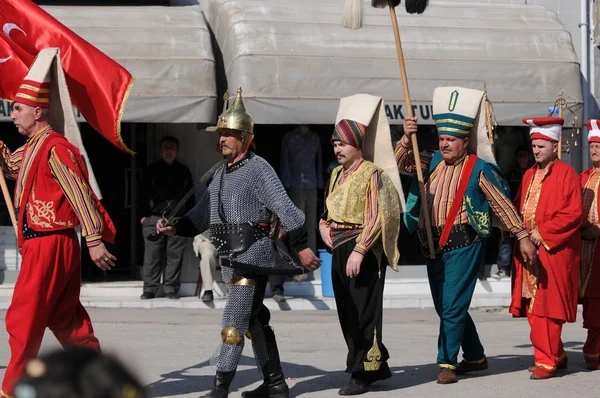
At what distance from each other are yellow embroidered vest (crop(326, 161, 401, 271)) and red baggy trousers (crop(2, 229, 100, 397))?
1751mm

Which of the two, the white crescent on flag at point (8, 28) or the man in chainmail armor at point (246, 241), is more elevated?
the white crescent on flag at point (8, 28)

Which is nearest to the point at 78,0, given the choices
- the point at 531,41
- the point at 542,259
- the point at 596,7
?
the point at 531,41

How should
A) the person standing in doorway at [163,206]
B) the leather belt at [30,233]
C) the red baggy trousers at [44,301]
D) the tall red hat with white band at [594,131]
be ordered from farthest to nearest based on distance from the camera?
the person standing in doorway at [163,206] → the tall red hat with white band at [594,131] → the leather belt at [30,233] → the red baggy trousers at [44,301]

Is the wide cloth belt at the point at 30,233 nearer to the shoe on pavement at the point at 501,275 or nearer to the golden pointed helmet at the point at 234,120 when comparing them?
the golden pointed helmet at the point at 234,120

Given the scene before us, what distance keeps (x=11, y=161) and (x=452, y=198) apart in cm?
285

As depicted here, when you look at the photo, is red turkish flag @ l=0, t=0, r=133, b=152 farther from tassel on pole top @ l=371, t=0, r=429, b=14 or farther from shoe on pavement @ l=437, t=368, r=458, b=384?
shoe on pavement @ l=437, t=368, r=458, b=384

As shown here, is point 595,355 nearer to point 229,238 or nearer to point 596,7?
point 229,238

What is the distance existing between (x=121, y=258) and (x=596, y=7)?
23.2 ft

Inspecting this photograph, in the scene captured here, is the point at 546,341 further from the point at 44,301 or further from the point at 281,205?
the point at 44,301

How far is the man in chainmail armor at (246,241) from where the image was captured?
629cm

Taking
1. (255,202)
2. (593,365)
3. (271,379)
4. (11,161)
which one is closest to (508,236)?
(593,365)

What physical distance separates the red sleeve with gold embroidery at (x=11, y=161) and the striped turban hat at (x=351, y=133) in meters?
1.97

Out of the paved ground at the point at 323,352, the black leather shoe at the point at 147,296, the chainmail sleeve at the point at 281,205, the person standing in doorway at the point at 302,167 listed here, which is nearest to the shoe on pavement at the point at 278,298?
the paved ground at the point at 323,352

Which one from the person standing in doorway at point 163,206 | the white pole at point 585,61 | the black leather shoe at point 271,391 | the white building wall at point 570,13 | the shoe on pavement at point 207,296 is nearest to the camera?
the black leather shoe at point 271,391
